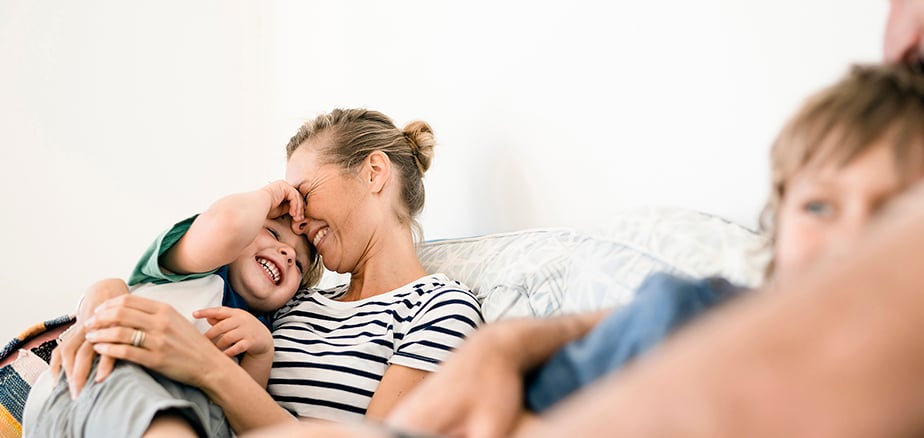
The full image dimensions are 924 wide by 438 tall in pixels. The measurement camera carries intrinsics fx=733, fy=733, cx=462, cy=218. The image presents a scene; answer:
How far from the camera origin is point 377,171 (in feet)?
5.19

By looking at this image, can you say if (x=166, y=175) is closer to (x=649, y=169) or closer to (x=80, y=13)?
(x=80, y=13)

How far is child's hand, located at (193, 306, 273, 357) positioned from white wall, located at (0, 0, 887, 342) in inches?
24.7

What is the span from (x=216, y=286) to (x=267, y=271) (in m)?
0.12

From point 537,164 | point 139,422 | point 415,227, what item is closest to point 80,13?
point 415,227

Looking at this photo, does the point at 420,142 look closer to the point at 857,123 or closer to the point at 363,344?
the point at 363,344

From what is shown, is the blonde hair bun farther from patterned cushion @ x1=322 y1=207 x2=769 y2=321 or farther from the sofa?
patterned cushion @ x1=322 y1=207 x2=769 y2=321

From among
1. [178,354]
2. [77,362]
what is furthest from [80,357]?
[178,354]

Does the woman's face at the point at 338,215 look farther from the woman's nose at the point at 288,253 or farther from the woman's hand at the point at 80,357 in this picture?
the woman's hand at the point at 80,357

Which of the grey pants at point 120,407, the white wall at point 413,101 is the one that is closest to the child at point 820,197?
the white wall at point 413,101

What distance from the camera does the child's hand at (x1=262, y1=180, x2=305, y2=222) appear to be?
145 cm

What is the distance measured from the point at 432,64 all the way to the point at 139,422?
127 centimetres

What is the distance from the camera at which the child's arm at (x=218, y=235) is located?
1272 millimetres

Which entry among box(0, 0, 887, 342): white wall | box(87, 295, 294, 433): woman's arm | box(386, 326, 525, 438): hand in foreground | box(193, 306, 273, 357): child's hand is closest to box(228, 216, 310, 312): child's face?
box(193, 306, 273, 357): child's hand

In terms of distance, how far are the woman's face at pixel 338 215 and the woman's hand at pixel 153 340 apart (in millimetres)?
470
